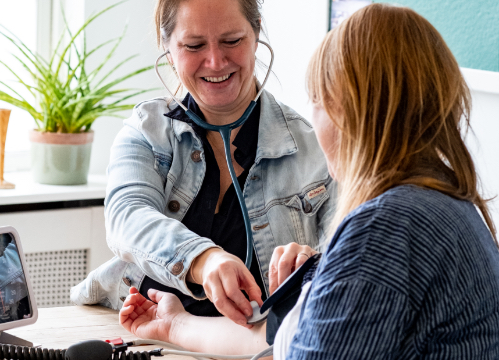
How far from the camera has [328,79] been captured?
79 cm

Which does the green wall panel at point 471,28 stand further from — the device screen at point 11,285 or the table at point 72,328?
the device screen at point 11,285

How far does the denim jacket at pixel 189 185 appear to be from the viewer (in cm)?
139

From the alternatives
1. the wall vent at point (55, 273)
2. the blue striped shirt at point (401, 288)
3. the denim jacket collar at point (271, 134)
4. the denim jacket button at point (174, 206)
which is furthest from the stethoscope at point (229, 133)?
the wall vent at point (55, 273)

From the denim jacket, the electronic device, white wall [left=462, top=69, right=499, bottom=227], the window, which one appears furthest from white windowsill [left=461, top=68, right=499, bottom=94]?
the window

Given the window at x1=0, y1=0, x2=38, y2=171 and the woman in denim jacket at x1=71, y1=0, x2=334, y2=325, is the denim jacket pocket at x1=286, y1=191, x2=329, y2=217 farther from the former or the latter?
the window at x1=0, y1=0, x2=38, y2=171

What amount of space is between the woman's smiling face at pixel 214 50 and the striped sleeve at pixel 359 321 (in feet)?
2.75

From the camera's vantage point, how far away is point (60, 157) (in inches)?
99.4

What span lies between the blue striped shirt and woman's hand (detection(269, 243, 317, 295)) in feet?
1.09

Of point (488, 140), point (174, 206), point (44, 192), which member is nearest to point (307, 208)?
point (174, 206)

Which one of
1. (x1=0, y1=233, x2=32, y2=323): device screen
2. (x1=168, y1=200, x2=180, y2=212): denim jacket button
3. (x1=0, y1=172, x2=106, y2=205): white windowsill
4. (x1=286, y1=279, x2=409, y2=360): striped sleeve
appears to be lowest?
(x1=0, y1=172, x2=106, y2=205): white windowsill

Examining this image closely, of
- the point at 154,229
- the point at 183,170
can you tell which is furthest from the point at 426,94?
the point at 183,170

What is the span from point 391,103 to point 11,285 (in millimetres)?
768

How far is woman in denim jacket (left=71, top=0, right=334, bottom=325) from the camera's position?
1.37 metres

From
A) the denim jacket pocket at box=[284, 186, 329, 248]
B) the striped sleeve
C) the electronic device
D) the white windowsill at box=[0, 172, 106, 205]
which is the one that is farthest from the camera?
the white windowsill at box=[0, 172, 106, 205]
